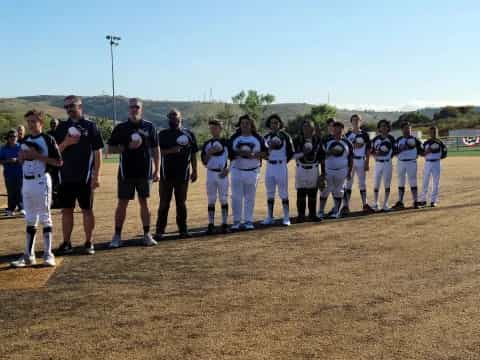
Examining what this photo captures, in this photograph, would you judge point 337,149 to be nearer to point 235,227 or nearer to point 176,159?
point 235,227

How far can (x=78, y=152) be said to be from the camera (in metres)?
7.81

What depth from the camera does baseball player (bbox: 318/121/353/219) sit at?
11.1 metres

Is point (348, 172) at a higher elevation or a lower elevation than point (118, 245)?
higher

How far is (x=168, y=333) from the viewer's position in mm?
4594

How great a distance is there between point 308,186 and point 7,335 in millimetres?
7027

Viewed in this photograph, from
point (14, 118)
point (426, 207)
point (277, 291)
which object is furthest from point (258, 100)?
point (277, 291)

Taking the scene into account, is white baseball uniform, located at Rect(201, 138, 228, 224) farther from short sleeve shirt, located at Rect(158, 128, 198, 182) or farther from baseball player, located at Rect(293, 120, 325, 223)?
baseball player, located at Rect(293, 120, 325, 223)

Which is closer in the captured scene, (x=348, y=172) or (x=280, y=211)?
(x=348, y=172)

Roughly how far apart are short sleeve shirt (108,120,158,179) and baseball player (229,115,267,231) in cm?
193

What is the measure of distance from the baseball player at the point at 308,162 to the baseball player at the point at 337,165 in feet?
1.14

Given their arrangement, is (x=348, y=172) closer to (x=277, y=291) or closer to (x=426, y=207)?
(x=426, y=207)

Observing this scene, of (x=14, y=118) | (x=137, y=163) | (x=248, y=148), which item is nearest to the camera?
(x=137, y=163)

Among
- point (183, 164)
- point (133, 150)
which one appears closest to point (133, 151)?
point (133, 150)

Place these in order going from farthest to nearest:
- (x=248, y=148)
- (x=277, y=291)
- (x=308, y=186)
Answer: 1. (x=308, y=186)
2. (x=248, y=148)
3. (x=277, y=291)
